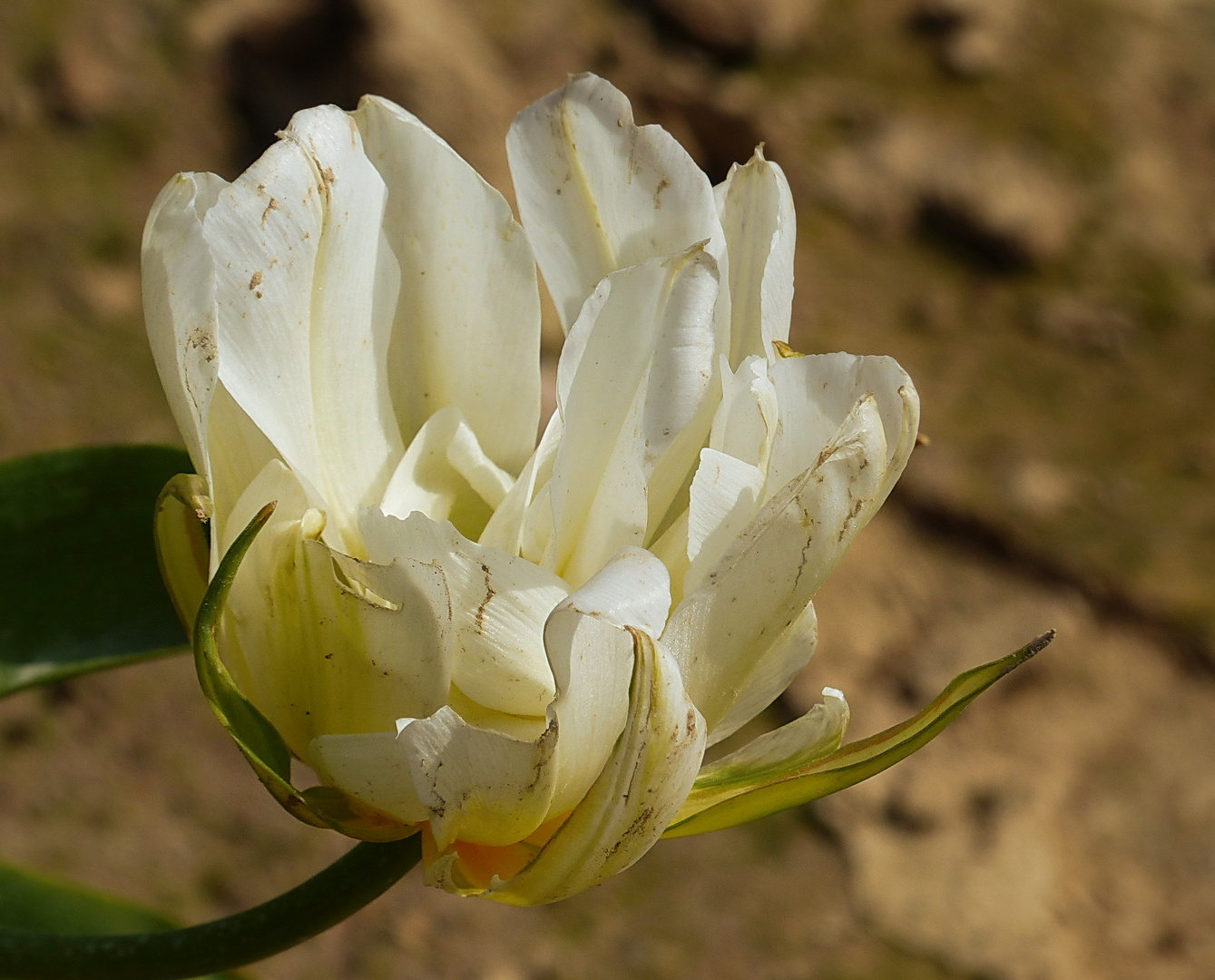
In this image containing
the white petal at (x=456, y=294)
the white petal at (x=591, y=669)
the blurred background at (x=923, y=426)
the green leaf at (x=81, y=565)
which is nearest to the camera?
the white petal at (x=591, y=669)

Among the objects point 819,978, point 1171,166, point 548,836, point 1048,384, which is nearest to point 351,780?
point 548,836

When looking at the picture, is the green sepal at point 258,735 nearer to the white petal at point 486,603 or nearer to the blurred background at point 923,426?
the white petal at point 486,603

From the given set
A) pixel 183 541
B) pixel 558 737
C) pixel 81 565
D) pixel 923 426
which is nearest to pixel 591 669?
pixel 558 737

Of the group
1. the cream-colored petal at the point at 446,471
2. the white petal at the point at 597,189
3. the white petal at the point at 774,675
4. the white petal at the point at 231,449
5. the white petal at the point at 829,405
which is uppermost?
the white petal at the point at 597,189

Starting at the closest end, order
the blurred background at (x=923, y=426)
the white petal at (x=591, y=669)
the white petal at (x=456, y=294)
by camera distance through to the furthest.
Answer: the white petal at (x=591, y=669) → the white petal at (x=456, y=294) → the blurred background at (x=923, y=426)

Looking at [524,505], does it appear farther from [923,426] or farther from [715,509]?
[923,426]

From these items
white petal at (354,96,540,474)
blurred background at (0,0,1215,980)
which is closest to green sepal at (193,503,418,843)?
white petal at (354,96,540,474)

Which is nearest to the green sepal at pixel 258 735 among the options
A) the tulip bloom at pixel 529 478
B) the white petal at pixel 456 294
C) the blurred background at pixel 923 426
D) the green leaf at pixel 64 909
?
the tulip bloom at pixel 529 478

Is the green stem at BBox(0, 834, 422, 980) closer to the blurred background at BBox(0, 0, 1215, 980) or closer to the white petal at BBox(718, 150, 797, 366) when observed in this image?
the white petal at BBox(718, 150, 797, 366)
